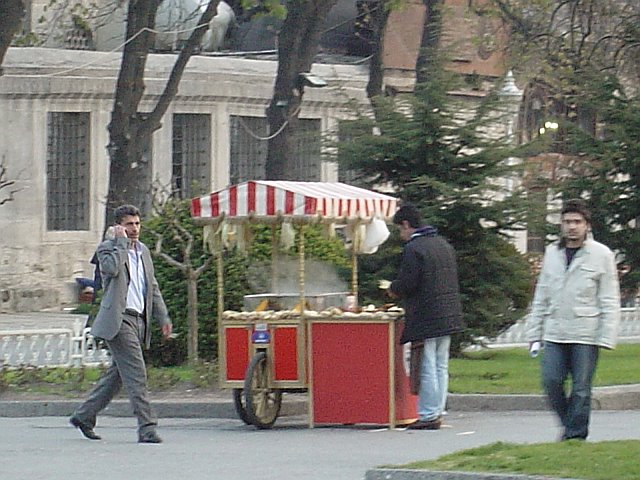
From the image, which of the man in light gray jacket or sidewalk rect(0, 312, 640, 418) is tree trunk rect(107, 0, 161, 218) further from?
the man in light gray jacket

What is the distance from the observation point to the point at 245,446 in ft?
41.9

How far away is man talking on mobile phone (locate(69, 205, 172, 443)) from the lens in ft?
41.8

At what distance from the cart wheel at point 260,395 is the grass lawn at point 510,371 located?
2.34m

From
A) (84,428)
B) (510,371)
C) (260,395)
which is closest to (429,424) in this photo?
(260,395)

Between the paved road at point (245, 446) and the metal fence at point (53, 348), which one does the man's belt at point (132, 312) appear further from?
the metal fence at point (53, 348)

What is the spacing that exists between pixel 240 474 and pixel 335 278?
17.5 ft

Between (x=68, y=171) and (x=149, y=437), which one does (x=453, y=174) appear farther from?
(x=68, y=171)

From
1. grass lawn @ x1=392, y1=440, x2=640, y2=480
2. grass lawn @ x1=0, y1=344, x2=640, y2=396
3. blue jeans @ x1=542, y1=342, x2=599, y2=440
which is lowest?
grass lawn @ x1=0, y1=344, x2=640, y2=396

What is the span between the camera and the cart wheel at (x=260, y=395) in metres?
14.0

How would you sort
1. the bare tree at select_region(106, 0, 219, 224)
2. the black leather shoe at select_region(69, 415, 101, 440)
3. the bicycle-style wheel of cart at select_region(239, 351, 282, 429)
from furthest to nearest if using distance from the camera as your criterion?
the bare tree at select_region(106, 0, 219, 224)
the bicycle-style wheel of cart at select_region(239, 351, 282, 429)
the black leather shoe at select_region(69, 415, 101, 440)

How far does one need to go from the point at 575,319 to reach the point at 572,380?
1.38ft

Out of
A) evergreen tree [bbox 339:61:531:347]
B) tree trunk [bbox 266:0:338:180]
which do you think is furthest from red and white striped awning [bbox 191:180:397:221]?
tree trunk [bbox 266:0:338:180]

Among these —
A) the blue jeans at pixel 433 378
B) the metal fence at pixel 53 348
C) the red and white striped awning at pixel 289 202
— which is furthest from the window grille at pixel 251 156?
the blue jeans at pixel 433 378

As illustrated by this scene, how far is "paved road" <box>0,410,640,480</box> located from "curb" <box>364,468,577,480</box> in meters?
1.11
